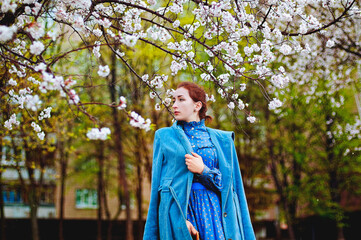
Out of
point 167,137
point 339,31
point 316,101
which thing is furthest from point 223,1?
point 316,101

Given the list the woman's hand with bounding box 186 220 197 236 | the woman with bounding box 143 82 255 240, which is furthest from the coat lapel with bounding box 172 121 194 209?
the woman's hand with bounding box 186 220 197 236

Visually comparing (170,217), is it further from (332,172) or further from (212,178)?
(332,172)

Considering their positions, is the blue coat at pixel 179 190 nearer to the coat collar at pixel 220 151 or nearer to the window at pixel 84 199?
the coat collar at pixel 220 151

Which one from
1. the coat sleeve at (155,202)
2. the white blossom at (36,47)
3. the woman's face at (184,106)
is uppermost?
the white blossom at (36,47)

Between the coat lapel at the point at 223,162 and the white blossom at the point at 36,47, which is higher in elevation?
the white blossom at the point at 36,47

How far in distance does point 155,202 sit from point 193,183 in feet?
1.14

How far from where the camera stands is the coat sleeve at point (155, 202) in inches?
126

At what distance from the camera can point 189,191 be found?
3152 mm

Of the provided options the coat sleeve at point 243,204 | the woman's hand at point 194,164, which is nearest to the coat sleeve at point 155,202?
the woman's hand at point 194,164

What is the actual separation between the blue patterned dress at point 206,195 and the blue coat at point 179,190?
0.06m

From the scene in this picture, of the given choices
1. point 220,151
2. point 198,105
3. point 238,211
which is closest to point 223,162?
point 220,151

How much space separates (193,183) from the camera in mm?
3293

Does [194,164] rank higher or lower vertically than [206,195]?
higher

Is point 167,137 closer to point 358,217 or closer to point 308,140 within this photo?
point 308,140
